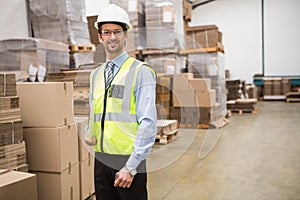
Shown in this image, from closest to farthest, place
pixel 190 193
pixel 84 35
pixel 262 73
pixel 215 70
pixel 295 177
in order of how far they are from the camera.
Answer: pixel 190 193
pixel 295 177
pixel 84 35
pixel 215 70
pixel 262 73

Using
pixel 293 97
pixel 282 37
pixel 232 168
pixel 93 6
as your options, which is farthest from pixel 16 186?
pixel 282 37

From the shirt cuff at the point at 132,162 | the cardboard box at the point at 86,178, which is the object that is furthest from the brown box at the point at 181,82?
the shirt cuff at the point at 132,162

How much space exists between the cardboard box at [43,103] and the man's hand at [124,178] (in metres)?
1.45

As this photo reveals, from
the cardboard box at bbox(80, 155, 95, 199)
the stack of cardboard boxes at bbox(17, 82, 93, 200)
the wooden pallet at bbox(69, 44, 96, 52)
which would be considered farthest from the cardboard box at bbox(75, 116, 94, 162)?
the wooden pallet at bbox(69, 44, 96, 52)

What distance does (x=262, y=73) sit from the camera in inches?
557

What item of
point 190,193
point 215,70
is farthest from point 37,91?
point 215,70

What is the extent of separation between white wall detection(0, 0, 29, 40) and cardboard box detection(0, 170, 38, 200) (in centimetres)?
291

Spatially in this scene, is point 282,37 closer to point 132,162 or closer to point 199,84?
point 199,84

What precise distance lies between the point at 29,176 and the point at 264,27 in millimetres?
13558

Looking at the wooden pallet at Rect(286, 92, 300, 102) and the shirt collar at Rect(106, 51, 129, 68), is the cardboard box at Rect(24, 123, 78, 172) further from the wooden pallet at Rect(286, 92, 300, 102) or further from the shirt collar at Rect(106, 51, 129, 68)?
the wooden pallet at Rect(286, 92, 300, 102)

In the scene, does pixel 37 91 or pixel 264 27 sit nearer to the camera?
pixel 37 91

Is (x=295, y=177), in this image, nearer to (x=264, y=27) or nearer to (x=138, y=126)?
(x=138, y=126)

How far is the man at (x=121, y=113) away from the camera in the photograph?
1555mm

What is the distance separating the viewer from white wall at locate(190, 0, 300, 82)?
1384cm
